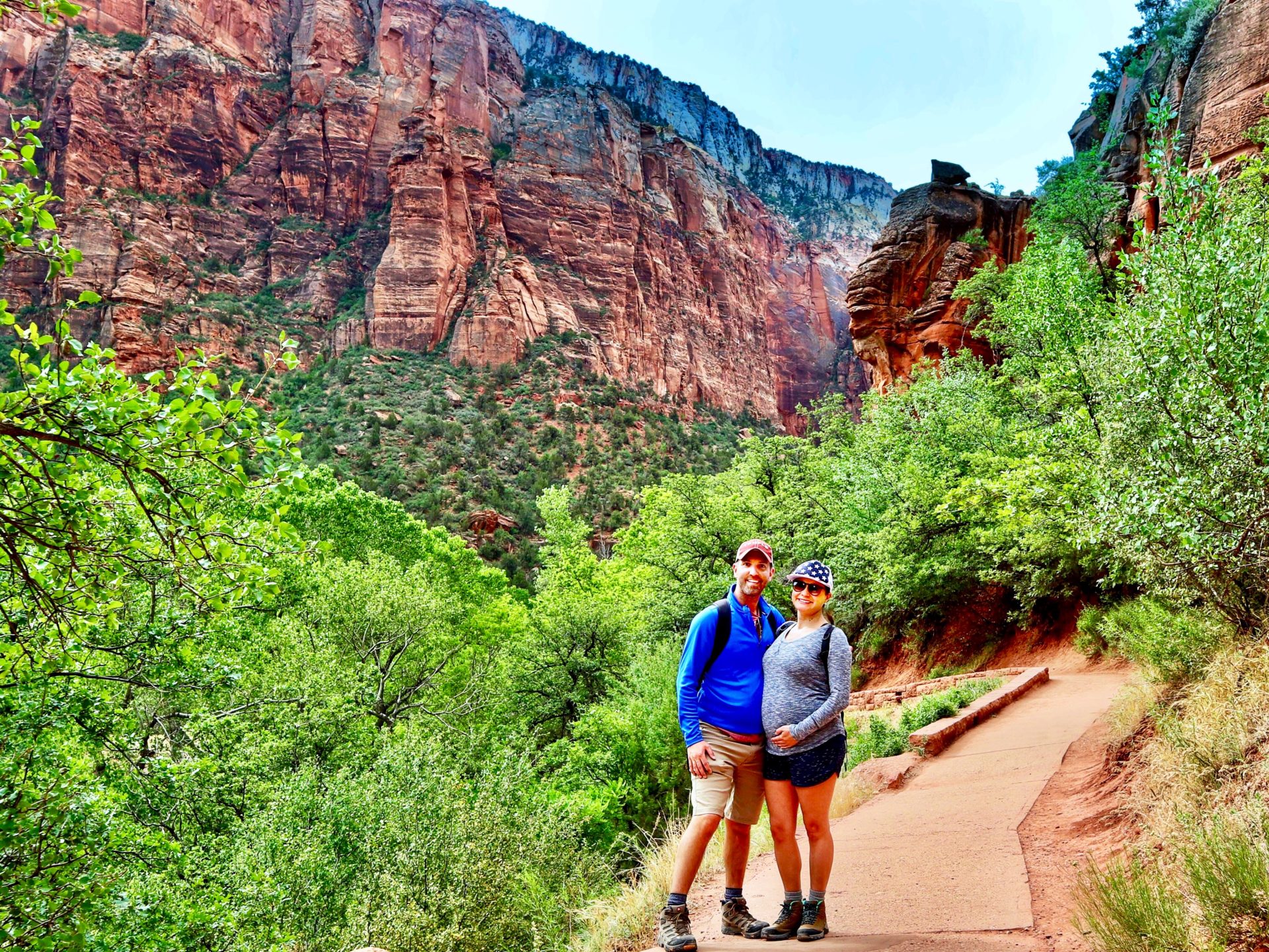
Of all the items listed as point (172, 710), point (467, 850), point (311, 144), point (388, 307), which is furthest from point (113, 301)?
point (467, 850)

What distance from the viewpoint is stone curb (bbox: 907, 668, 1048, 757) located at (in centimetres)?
882

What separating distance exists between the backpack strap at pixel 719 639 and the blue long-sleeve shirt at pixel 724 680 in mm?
11

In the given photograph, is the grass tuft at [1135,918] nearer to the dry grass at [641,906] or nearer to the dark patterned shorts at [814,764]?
the dark patterned shorts at [814,764]

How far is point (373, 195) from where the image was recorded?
78.4m

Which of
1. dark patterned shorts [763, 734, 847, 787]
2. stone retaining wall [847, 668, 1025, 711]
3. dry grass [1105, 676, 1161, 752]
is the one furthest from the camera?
stone retaining wall [847, 668, 1025, 711]

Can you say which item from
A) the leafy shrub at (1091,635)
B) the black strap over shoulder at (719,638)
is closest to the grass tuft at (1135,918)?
the black strap over shoulder at (719,638)

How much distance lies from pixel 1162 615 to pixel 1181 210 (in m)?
4.38

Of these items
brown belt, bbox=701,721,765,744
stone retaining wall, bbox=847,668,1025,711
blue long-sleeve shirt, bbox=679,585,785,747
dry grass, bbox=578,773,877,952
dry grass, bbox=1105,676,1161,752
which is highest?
blue long-sleeve shirt, bbox=679,585,785,747

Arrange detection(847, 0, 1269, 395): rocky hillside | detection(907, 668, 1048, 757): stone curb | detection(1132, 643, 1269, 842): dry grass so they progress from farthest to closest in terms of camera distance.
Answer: detection(847, 0, 1269, 395): rocky hillside < detection(907, 668, 1048, 757): stone curb < detection(1132, 643, 1269, 842): dry grass

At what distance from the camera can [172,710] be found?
11.8 m

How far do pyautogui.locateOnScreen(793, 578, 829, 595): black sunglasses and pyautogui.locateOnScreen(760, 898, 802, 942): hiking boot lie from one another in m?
1.59

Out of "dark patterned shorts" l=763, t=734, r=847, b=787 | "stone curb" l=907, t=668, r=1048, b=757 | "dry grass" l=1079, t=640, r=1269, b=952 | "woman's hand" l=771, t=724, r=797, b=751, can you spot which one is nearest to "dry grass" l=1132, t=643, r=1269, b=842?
"dry grass" l=1079, t=640, r=1269, b=952

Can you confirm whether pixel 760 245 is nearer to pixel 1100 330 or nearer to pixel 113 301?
pixel 113 301

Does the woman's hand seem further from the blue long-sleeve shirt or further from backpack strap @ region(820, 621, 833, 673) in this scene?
backpack strap @ region(820, 621, 833, 673)
